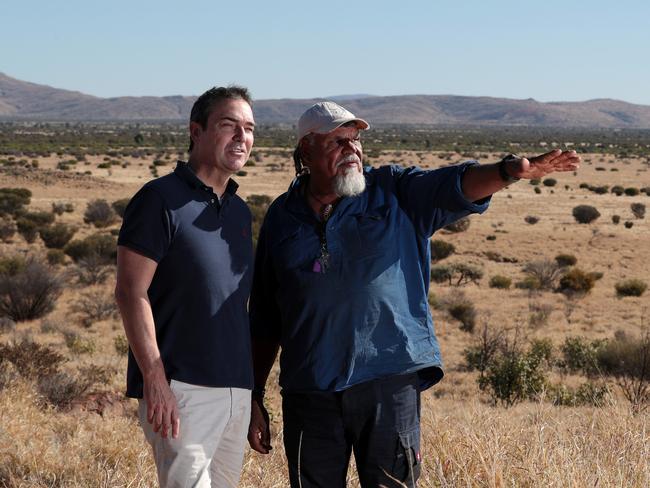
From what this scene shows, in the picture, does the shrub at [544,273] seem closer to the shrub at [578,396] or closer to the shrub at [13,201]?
the shrub at [578,396]

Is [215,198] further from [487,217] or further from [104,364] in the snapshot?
[487,217]

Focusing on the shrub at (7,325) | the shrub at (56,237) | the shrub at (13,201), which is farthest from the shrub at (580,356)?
the shrub at (13,201)

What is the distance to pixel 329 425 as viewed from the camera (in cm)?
322

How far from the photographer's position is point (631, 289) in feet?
64.5

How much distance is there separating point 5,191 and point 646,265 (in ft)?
81.3

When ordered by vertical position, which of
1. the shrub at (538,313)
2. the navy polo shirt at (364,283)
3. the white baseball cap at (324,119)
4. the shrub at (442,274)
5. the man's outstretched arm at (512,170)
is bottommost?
the shrub at (442,274)

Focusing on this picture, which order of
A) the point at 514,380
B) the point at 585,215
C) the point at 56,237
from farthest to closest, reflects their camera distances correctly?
the point at 585,215, the point at 56,237, the point at 514,380

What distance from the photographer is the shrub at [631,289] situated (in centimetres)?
1962

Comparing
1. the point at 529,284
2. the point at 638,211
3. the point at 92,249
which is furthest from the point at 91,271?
the point at 638,211

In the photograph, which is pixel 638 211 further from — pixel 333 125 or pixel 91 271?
pixel 333 125

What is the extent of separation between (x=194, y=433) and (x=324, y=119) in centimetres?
128

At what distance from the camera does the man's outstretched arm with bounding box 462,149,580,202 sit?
287cm

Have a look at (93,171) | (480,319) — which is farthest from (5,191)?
(480,319)

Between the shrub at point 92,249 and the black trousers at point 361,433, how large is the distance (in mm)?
18903
